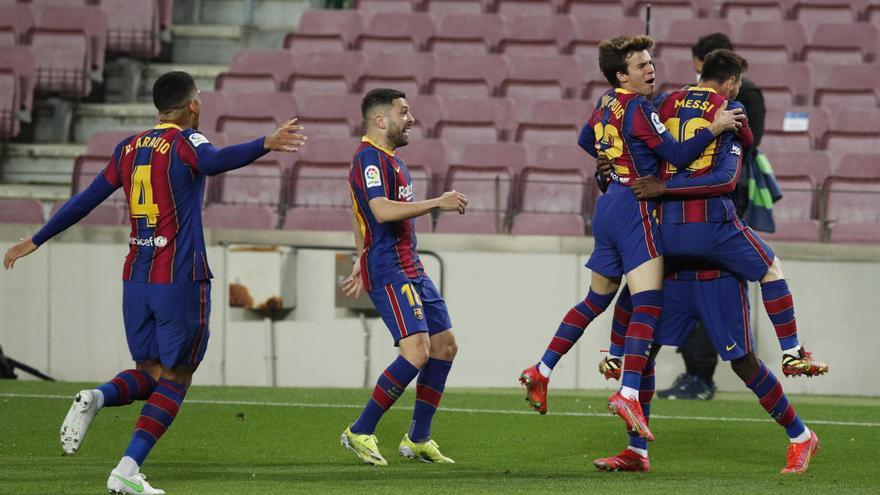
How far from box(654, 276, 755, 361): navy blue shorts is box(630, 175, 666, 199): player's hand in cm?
47

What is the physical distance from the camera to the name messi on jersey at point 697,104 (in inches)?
273

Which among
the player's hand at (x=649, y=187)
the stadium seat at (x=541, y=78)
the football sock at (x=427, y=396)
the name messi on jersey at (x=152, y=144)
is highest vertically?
the stadium seat at (x=541, y=78)

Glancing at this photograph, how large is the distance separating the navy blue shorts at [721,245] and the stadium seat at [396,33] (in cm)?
811

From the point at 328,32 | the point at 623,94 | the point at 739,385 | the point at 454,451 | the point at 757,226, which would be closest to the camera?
the point at 623,94

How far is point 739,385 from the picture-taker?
447 inches

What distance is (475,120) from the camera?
13.2 meters

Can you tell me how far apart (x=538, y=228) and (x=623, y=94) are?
4.55m

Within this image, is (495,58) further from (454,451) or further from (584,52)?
(454,451)

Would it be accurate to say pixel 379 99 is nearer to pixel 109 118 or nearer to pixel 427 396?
pixel 427 396

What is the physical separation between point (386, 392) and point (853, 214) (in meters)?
5.40

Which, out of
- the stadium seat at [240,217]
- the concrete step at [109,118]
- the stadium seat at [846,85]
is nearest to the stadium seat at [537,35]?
the stadium seat at [846,85]

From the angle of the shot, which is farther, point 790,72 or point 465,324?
point 790,72

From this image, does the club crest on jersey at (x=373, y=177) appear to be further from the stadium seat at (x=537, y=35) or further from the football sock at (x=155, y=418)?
the stadium seat at (x=537, y=35)

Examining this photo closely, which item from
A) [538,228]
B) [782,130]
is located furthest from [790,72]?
[538,228]
